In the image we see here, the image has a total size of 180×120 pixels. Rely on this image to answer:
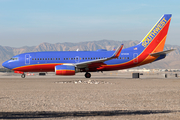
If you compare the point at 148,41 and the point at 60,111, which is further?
the point at 148,41

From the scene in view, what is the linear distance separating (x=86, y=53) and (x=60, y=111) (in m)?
30.7

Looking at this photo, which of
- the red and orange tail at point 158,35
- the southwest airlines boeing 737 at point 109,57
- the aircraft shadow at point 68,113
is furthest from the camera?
the red and orange tail at point 158,35

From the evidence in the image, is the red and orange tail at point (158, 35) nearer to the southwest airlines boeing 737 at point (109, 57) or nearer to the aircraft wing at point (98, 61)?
the southwest airlines boeing 737 at point (109, 57)

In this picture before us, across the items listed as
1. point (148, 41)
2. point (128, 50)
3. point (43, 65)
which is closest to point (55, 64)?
point (43, 65)

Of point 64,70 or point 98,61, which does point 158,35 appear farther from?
point 64,70

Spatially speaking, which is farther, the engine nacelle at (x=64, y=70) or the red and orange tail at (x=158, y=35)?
the red and orange tail at (x=158, y=35)

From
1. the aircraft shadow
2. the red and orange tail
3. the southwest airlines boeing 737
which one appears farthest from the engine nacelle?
the aircraft shadow

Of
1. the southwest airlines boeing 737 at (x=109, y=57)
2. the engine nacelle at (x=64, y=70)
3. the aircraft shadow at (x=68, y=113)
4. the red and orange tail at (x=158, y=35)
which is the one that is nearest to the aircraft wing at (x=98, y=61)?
the southwest airlines boeing 737 at (x=109, y=57)

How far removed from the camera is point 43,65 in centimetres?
4078

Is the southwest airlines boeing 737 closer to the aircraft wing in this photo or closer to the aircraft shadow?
the aircraft wing

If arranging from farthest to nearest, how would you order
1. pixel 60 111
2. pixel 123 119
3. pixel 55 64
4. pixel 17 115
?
pixel 55 64, pixel 60 111, pixel 17 115, pixel 123 119

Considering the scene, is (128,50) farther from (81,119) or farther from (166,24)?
(81,119)

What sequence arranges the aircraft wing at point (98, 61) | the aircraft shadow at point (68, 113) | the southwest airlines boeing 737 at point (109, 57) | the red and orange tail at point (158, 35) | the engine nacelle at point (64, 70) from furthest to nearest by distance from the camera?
1. the red and orange tail at point (158, 35)
2. the southwest airlines boeing 737 at point (109, 57)
3. the aircraft wing at point (98, 61)
4. the engine nacelle at point (64, 70)
5. the aircraft shadow at point (68, 113)

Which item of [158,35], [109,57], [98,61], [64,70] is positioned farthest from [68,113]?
[158,35]
